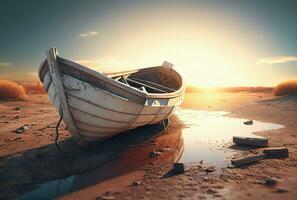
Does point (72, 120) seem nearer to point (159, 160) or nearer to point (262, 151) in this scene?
point (159, 160)

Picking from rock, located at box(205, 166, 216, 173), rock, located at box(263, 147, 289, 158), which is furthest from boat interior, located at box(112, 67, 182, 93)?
rock, located at box(205, 166, 216, 173)

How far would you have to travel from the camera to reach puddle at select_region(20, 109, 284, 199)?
5.21 metres

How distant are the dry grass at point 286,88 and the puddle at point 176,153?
398 inches

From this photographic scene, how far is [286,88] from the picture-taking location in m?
21.1

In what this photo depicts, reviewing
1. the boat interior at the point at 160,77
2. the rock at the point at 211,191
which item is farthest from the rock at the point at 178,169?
the boat interior at the point at 160,77

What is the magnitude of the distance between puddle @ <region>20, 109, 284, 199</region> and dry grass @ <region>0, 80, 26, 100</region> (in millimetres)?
14211

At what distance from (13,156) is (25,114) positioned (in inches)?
321

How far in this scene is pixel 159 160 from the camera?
6.71m

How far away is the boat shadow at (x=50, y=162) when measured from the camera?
531 cm

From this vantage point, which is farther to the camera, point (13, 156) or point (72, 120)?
point (13, 156)

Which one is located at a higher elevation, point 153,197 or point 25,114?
point 25,114

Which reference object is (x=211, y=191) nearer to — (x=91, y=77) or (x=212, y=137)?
(x=91, y=77)

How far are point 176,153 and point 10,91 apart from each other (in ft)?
54.6

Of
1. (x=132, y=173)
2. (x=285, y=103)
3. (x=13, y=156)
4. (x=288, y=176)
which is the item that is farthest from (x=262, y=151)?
(x=285, y=103)
